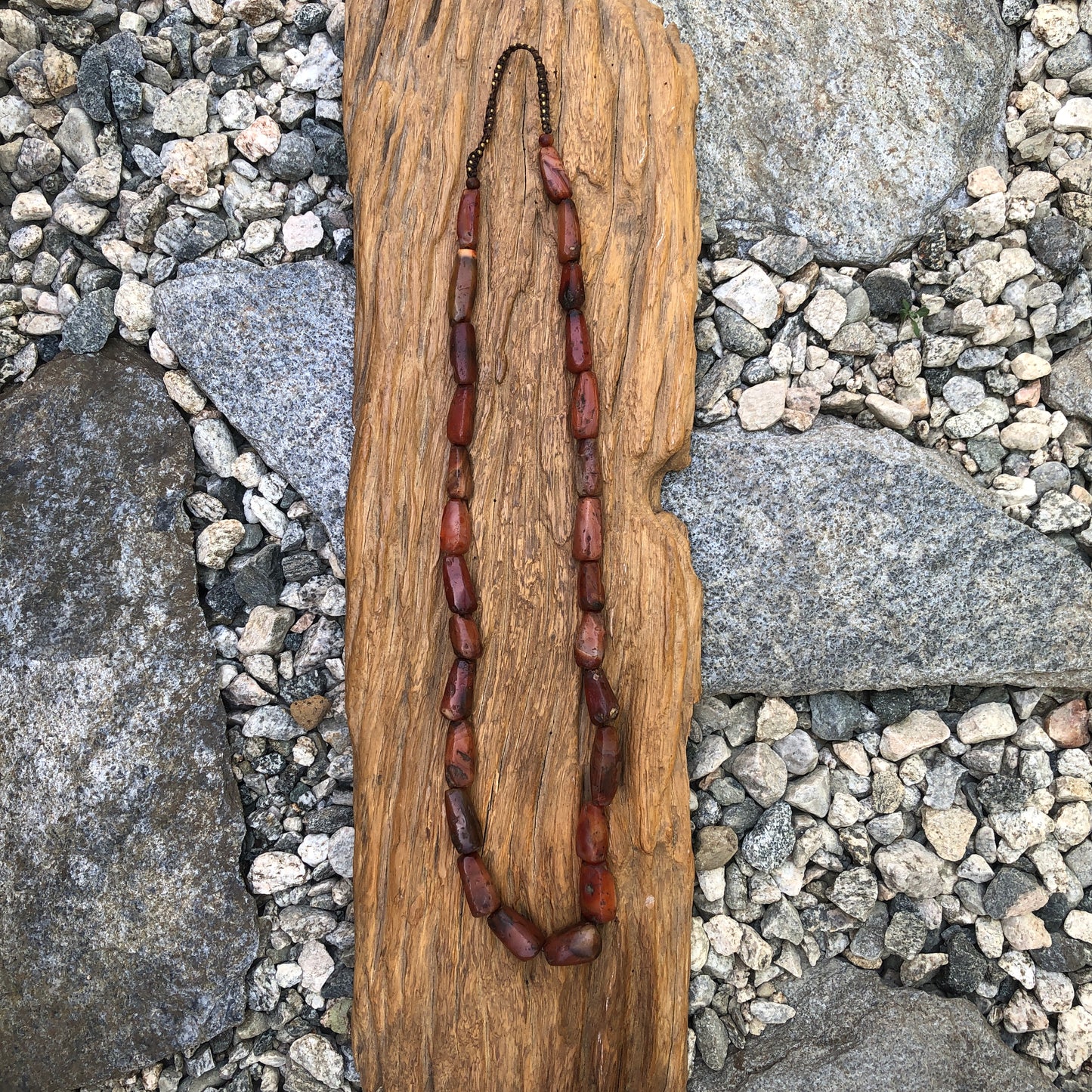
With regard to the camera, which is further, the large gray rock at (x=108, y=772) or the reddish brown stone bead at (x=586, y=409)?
the large gray rock at (x=108, y=772)

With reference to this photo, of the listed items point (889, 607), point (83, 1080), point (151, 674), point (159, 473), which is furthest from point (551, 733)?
point (83, 1080)

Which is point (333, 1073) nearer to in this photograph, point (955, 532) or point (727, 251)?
point (955, 532)

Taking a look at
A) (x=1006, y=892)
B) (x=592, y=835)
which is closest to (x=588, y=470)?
(x=592, y=835)

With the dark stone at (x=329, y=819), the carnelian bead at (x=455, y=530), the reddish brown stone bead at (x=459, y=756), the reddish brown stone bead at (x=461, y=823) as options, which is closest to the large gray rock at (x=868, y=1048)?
the reddish brown stone bead at (x=461, y=823)

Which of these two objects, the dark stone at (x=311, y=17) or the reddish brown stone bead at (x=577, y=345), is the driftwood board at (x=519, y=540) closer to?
the reddish brown stone bead at (x=577, y=345)

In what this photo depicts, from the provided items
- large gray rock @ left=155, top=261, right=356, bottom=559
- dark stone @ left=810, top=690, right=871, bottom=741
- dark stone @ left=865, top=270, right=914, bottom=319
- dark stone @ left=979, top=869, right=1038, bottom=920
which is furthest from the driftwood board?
dark stone @ left=979, top=869, right=1038, bottom=920
